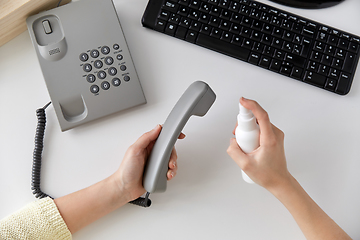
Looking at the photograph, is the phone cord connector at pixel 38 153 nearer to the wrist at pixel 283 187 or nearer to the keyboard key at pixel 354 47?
the wrist at pixel 283 187

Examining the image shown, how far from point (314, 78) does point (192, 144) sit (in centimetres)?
27

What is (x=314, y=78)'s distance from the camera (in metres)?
0.69

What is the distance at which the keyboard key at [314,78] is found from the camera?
0.69 metres

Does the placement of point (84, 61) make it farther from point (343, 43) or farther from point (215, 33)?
point (343, 43)

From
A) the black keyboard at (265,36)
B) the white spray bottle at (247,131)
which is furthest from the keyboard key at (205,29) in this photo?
the white spray bottle at (247,131)

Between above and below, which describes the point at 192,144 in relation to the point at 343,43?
below

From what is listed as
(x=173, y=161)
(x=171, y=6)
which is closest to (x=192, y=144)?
(x=173, y=161)

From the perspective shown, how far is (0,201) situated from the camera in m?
0.68

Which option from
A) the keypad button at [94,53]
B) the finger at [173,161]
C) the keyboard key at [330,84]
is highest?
the keyboard key at [330,84]

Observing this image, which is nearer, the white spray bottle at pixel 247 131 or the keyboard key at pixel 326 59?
the white spray bottle at pixel 247 131

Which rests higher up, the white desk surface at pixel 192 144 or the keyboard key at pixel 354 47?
the keyboard key at pixel 354 47

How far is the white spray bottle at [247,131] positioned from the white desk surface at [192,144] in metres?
0.11

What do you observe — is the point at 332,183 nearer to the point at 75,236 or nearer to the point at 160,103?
the point at 160,103

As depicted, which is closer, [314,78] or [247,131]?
[247,131]
